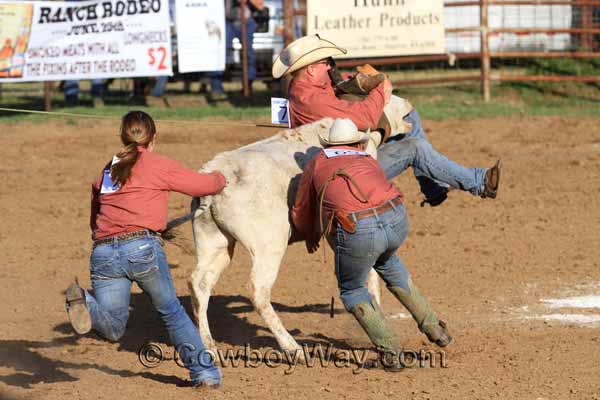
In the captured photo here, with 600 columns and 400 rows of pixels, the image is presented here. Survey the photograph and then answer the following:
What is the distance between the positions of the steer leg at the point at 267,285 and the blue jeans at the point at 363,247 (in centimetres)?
53

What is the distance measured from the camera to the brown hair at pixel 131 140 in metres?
5.60

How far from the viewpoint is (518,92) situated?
17.1 m

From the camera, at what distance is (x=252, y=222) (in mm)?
6434

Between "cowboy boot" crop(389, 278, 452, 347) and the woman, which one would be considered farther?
"cowboy boot" crop(389, 278, 452, 347)

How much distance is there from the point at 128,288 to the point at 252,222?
1.05m

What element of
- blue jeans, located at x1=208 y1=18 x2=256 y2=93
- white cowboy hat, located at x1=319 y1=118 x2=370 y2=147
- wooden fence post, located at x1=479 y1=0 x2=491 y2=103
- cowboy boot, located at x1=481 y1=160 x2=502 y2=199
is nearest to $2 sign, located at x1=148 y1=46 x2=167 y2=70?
blue jeans, located at x1=208 y1=18 x2=256 y2=93

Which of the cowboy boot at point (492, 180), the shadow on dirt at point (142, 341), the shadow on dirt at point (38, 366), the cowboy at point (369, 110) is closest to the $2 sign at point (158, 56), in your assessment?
the shadow on dirt at point (142, 341)

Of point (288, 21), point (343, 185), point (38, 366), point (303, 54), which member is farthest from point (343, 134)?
point (288, 21)

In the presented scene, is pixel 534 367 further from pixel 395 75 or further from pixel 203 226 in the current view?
pixel 395 75

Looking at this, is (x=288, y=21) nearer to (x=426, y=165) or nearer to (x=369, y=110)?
(x=426, y=165)

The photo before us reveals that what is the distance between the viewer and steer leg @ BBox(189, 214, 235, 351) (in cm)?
655

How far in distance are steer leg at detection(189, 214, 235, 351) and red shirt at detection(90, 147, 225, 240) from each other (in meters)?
0.79

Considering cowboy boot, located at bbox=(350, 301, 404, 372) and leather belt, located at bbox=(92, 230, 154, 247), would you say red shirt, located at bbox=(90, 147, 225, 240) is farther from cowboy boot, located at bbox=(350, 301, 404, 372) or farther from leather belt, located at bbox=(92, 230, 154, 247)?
cowboy boot, located at bbox=(350, 301, 404, 372)

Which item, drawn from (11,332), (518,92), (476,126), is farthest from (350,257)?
(518,92)
